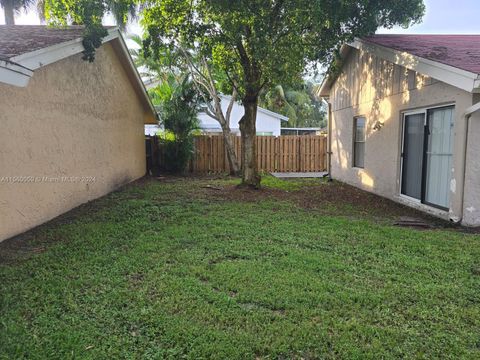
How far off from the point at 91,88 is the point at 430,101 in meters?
7.27

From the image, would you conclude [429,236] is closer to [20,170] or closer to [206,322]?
[206,322]

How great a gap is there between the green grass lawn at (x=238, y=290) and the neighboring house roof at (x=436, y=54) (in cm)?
252

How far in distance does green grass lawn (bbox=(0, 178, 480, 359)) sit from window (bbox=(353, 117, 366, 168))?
14.3 feet

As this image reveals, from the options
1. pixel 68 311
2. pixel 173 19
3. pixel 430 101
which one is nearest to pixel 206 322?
pixel 68 311

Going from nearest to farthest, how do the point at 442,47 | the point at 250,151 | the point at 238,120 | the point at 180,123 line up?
the point at 442,47
the point at 250,151
the point at 180,123
the point at 238,120

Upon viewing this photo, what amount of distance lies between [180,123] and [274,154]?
15.1 feet

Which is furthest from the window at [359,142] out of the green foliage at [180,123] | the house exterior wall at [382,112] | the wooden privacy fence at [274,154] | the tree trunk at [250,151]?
the green foliage at [180,123]

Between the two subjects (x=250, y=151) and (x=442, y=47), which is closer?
(x=442, y=47)

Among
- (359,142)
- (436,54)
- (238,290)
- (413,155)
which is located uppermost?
(436,54)

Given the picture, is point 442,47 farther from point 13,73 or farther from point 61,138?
point 61,138

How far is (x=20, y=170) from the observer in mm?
5184

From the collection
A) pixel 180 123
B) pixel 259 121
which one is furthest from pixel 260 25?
pixel 259 121

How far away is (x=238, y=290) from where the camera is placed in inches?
134

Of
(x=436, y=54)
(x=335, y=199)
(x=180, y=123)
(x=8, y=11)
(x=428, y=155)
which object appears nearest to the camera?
(x=436, y=54)
